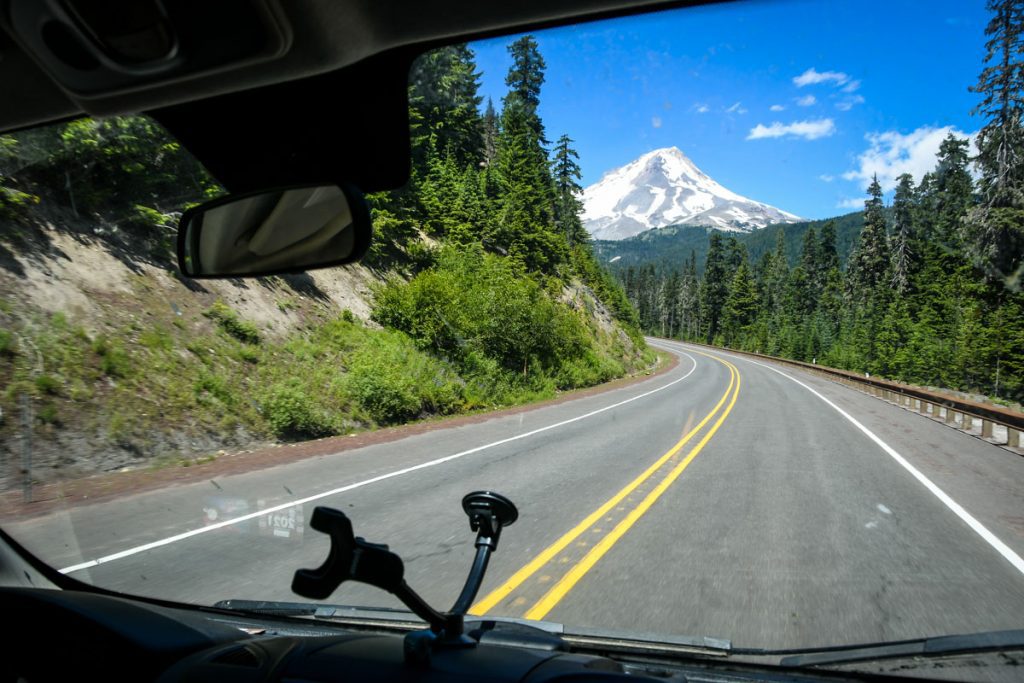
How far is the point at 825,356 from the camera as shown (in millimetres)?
53094

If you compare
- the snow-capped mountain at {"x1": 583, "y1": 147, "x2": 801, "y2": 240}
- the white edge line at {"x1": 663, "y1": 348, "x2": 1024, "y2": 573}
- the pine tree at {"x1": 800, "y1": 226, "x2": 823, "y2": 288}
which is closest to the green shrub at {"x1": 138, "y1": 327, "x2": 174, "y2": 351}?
the snow-capped mountain at {"x1": 583, "y1": 147, "x2": 801, "y2": 240}

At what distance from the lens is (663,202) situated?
10.8 feet

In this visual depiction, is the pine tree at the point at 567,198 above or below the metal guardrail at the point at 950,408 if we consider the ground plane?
above

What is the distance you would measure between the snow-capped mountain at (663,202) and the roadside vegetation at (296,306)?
0.29m

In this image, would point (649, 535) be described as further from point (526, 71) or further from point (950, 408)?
point (950, 408)

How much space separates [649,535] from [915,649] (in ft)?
10.0

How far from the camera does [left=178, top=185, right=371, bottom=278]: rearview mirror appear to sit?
2.44 m

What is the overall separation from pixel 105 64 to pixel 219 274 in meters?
1.01

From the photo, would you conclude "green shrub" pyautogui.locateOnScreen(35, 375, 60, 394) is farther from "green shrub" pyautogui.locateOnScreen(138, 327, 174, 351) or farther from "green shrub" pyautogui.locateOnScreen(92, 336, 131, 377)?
"green shrub" pyautogui.locateOnScreen(138, 327, 174, 351)

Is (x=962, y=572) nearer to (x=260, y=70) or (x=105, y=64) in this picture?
(x=260, y=70)

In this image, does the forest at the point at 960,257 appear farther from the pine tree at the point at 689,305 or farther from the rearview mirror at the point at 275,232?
the pine tree at the point at 689,305

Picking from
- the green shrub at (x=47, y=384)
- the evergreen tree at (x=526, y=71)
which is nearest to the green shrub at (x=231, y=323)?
the green shrub at (x=47, y=384)

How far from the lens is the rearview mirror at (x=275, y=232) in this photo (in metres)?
2.44

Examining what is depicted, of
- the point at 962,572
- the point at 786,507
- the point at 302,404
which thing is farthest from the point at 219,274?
the point at 302,404
